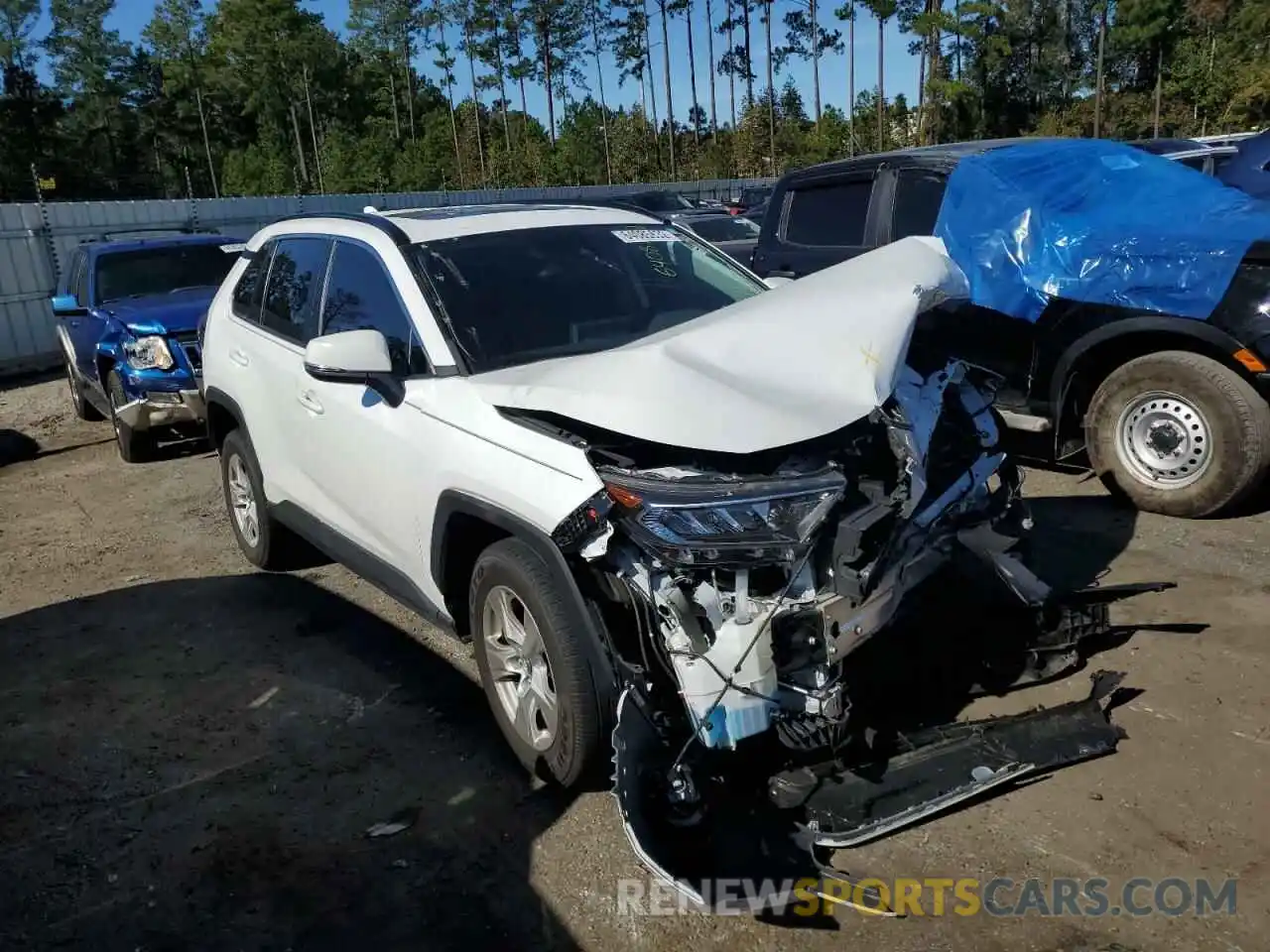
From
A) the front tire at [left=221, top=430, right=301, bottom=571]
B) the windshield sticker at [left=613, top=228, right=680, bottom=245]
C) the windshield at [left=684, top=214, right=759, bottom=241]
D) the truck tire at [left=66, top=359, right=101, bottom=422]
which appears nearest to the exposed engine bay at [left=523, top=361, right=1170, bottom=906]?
the windshield sticker at [left=613, top=228, right=680, bottom=245]

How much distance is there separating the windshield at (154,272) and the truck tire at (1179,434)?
24.4ft

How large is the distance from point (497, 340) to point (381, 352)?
0.42m

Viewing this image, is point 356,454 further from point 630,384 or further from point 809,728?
point 809,728

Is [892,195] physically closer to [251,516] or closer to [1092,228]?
[1092,228]

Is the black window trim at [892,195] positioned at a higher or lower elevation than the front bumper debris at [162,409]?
higher

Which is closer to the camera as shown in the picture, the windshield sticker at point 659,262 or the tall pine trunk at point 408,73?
the windshield sticker at point 659,262

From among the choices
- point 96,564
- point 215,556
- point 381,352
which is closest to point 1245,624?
point 381,352

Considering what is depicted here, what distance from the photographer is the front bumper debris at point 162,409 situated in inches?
314

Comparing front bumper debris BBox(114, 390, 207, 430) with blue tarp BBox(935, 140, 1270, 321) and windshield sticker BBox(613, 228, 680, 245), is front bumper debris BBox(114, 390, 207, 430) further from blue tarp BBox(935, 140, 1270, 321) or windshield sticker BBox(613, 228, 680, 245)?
blue tarp BBox(935, 140, 1270, 321)

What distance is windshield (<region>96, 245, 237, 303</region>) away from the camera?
9188 mm

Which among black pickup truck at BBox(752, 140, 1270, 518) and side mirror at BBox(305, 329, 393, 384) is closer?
side mirror at BBox(305, 329, 393, 384)

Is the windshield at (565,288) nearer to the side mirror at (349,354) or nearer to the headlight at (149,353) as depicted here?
the side mirror at (349,354)

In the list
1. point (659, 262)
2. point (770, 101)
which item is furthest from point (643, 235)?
point (770, 101)

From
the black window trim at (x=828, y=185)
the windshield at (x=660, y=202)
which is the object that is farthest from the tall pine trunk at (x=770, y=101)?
the black window trim at (x=828, y=185)
